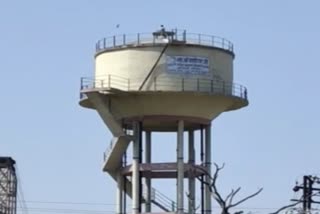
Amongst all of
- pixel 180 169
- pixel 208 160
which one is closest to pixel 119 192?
pixel 180 169

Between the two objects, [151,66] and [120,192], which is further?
[120,192]

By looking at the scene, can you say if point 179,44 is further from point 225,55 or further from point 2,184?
point 2,184

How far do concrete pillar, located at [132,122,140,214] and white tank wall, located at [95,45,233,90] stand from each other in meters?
2.88

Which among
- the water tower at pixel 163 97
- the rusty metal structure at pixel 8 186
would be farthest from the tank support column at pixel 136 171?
the rusty metal structure at pixel 8 186

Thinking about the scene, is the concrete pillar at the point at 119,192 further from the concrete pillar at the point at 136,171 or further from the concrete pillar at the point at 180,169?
the concrete pillar at the point at 180,169

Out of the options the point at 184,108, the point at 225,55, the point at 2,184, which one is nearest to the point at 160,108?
the point at 184,108

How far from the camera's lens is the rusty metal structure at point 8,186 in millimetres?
89750

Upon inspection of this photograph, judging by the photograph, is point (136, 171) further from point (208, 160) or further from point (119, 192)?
point (208, 160)

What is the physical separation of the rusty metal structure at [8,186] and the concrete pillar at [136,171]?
24.3 m

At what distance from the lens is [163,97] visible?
6438cm

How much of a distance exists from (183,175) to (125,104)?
539 cm

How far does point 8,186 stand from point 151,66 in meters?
31.0

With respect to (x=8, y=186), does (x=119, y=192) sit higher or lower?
lower

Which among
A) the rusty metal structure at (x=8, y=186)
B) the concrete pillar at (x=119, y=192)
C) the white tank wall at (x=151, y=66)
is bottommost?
the concrete pillar at (x=119, y=192)
